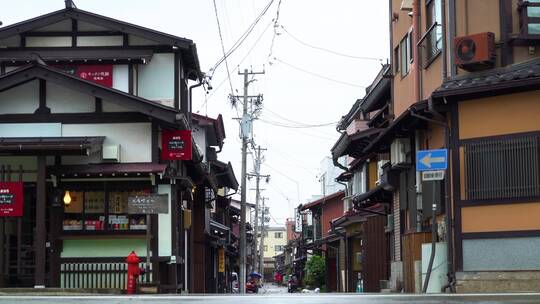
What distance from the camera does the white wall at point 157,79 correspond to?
24062 mm

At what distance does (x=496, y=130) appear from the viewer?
1584 centimetres

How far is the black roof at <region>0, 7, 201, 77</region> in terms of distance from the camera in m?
23.9

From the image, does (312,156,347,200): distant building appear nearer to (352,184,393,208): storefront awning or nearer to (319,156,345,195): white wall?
(319,156,345,195): white wall

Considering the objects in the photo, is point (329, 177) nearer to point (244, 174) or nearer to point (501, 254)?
point (244, 174)

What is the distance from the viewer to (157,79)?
79.4ft

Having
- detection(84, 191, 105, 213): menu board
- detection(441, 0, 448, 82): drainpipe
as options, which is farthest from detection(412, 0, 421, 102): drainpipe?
detection(84, 191, 105, 213): menu board

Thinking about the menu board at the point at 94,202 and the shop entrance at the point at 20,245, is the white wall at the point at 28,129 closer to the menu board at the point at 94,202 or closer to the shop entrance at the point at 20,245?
the shop entrance at the point at 20,245

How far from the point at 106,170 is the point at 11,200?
8.90 feet

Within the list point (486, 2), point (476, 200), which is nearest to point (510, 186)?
point (476, 200)

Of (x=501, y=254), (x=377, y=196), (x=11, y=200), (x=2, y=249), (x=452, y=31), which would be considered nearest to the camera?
(x=501, y=254)

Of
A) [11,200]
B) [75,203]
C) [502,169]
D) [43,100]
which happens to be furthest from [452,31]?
[11,200]

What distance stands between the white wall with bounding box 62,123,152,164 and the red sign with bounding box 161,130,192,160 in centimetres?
51

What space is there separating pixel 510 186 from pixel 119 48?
45.0ft

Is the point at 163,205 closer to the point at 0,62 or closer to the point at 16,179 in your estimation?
the point at 16,179
